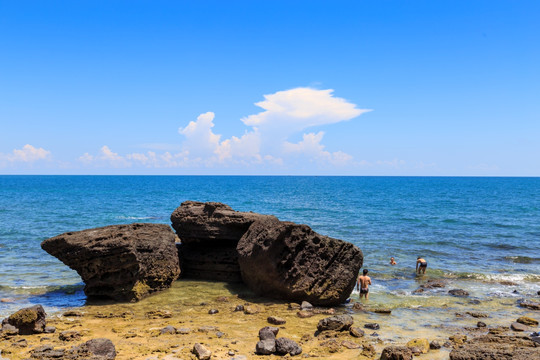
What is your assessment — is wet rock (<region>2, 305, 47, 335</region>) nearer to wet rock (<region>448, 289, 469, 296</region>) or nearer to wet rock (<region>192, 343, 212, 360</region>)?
wet rock (<region>192, 343, 212, 360</region>)

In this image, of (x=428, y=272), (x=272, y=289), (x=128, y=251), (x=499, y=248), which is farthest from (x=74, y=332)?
(x=499, y=248)

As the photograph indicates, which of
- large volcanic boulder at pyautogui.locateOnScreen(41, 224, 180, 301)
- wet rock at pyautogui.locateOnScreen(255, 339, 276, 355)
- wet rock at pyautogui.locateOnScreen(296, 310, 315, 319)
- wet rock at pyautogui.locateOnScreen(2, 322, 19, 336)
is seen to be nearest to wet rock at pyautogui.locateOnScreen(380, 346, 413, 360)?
wet rock at pyautogui.locateOnScreen(255, 339, 276, 355)

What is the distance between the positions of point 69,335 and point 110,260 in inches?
145

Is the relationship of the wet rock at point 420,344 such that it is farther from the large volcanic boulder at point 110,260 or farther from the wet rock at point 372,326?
the large volcanic boulder at point 110,260

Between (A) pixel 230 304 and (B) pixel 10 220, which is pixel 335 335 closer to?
(A) pixel 230 304

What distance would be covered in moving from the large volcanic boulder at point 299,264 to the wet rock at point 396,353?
15.4 ft

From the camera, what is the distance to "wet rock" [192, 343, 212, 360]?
29.7 feet

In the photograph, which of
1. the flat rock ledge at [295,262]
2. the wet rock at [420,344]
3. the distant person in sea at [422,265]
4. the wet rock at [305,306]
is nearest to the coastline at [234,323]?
the wet rock at [420,344]

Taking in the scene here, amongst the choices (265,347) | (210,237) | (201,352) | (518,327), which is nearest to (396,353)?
(265,347)

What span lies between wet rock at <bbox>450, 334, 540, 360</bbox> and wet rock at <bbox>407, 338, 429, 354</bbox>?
671 mm

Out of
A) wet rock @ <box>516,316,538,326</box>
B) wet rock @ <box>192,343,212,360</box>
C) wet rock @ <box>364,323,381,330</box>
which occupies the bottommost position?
wet rock @ <box>364,323,381,330</box>

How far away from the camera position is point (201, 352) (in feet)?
30.0

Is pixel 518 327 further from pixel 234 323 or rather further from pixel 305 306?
pixel 234 323

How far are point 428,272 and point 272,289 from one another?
373 inches
